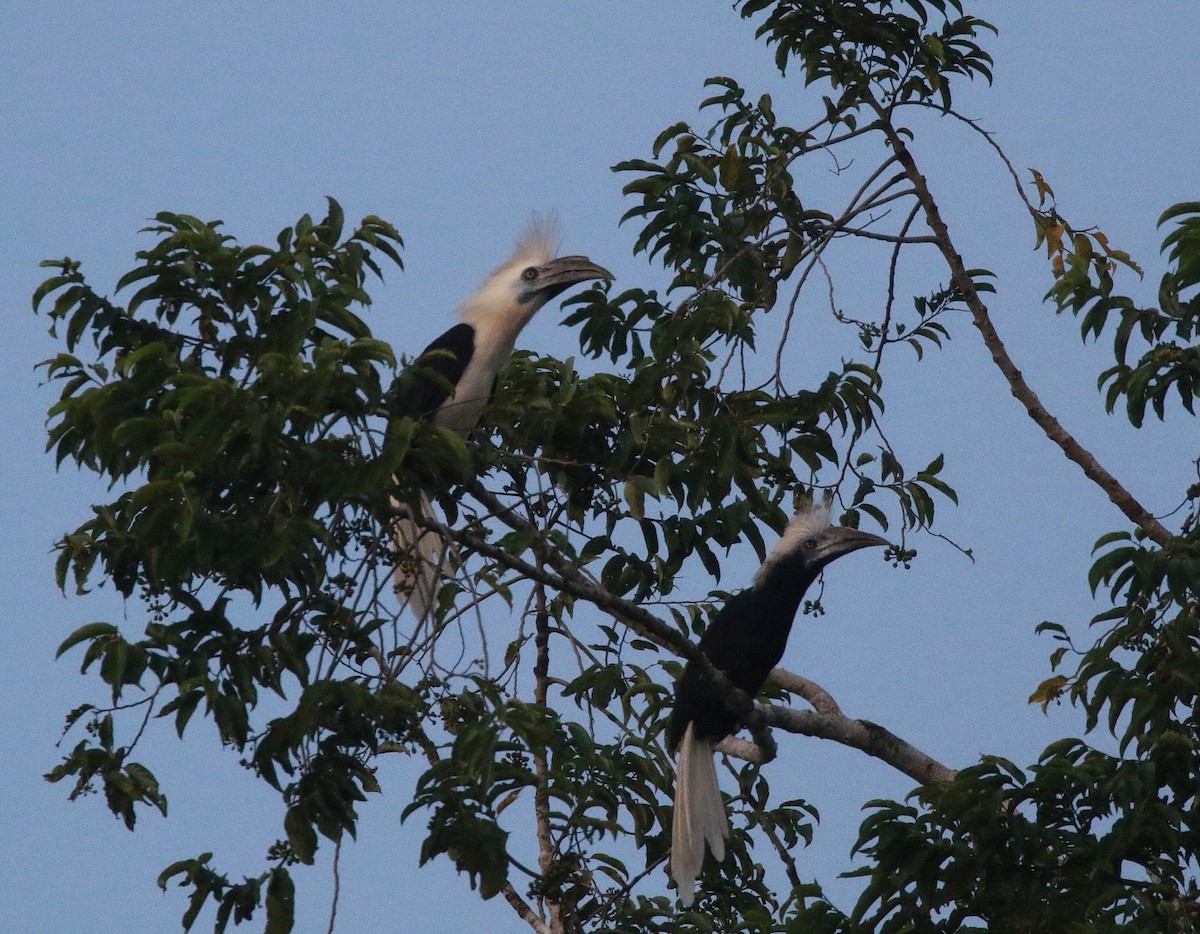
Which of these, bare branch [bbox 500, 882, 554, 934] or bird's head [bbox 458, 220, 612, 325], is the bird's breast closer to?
bird's head [bbox 458, 220, 612, 325]

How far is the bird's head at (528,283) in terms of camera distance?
5.86 meters

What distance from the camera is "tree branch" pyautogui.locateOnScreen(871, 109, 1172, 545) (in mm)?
4379

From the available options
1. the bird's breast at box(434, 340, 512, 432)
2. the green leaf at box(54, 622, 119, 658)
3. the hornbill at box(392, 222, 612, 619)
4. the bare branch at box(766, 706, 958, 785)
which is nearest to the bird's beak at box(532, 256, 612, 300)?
the hornbill at box(392, 222, 612, 619)

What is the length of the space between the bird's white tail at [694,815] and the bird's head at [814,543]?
0.67 meters

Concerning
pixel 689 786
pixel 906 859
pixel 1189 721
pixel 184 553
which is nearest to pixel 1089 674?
pixel 1189 721

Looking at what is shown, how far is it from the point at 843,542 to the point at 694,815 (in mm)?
1101

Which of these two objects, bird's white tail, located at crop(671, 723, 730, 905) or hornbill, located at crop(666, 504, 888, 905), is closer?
bird's white tail, located at crop(671, 723, 730, 905)

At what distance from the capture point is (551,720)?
3.68m

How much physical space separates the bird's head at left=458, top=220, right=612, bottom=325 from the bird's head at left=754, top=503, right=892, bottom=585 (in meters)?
1.23

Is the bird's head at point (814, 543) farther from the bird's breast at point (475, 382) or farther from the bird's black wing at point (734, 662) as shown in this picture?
the bird's breast at point (475, 382)

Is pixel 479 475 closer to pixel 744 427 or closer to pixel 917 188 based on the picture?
pixel 744 427

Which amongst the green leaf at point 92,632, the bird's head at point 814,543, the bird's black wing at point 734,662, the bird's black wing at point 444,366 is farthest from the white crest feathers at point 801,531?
the green leaf at point 92,632

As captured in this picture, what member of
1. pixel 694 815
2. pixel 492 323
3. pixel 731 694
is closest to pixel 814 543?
pixel 731 694

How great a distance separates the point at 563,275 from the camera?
5.93m
